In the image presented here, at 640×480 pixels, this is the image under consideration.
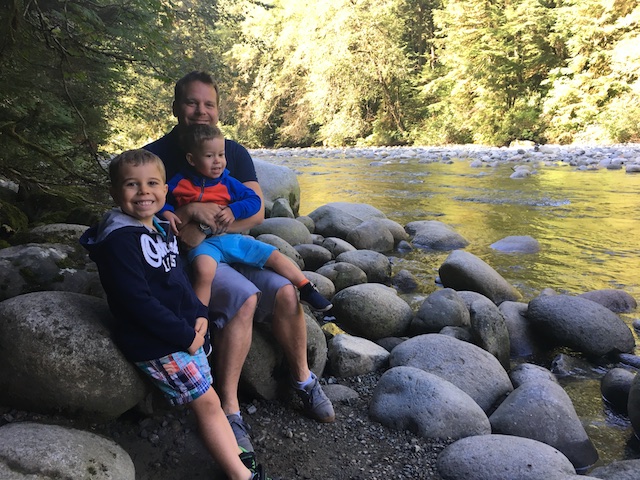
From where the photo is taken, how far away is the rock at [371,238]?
6273mm

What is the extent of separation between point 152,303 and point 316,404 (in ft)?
3.31

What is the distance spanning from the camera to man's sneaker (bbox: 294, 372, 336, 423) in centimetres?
240

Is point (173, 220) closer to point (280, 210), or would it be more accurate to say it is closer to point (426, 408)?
point (426, 408)

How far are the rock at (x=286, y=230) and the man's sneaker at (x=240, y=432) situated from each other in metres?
3.47

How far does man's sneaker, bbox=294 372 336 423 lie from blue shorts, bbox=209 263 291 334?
0.40 m

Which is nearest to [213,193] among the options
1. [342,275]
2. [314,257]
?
[342,275]

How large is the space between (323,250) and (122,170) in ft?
11.2

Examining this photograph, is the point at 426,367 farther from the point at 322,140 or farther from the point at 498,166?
the point at 322,140

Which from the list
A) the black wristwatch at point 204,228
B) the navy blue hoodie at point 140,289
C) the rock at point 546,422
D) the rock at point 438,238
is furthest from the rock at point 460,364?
the rock at point 438,238

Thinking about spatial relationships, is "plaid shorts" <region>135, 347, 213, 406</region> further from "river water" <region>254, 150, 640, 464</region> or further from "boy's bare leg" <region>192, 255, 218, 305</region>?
"river water" <region>254, 150, 640, 464</region>

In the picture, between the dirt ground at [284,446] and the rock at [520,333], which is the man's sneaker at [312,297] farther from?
the rock at [520,333]

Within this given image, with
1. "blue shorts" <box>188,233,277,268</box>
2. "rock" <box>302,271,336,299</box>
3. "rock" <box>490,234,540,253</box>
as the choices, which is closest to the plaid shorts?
"blue shorts" <box>188,233,277,268</box>

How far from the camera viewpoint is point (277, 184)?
25.7 feet

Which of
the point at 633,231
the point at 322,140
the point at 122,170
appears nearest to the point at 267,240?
the point at 122,170
